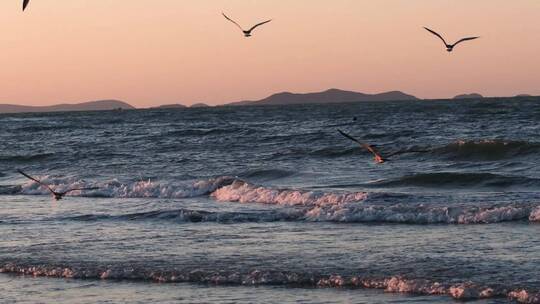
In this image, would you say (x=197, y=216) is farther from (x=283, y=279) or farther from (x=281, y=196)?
(x=283, y=279)

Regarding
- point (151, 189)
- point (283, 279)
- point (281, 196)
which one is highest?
point (283, 279)

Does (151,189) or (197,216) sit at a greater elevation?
(197,216)

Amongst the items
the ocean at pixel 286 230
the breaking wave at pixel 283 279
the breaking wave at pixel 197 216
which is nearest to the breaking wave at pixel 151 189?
the ocean at pixel 286 230

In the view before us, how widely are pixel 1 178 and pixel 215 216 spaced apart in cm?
1731

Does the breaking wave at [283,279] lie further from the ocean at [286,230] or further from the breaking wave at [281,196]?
the breaking wave at [281,196]

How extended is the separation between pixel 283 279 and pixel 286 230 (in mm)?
4985

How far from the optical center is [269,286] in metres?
13.6

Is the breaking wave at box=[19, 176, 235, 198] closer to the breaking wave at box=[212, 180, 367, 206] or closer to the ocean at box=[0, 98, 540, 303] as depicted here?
the ocean at box=[0, 98, 540, 303]

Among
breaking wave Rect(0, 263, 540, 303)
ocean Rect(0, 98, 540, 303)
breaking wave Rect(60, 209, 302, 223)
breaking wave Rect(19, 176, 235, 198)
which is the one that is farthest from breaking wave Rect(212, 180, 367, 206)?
breaking wave Rect(0, 263, 540, 303)

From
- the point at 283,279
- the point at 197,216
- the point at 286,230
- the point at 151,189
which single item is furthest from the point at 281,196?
the point at 283,279

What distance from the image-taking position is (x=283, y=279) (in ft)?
45.3

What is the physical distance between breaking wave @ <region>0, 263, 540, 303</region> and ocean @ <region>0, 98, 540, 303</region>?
25mm

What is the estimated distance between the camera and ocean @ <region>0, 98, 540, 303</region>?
44.0 ft

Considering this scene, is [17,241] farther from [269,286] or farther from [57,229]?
[269,286]
